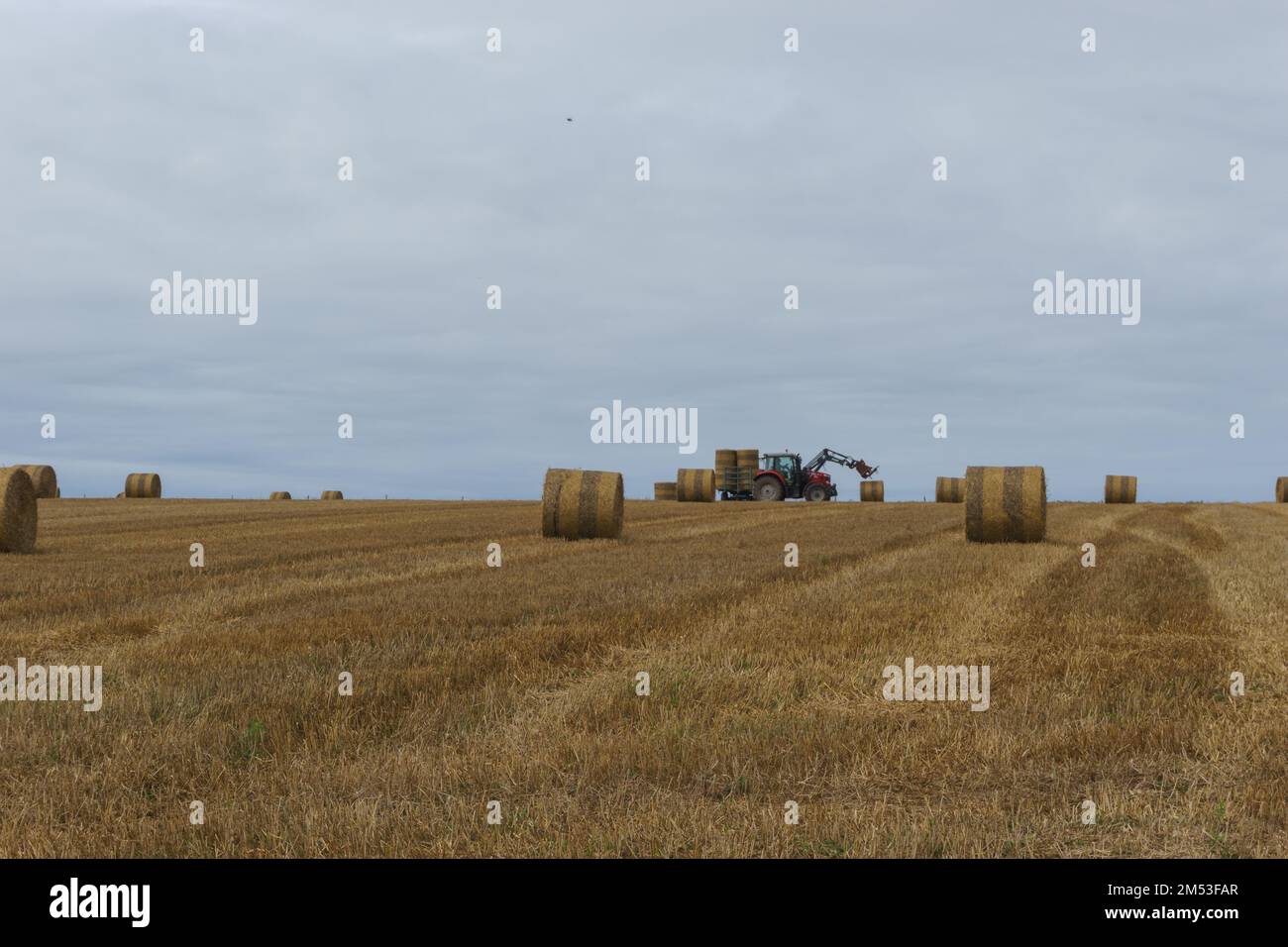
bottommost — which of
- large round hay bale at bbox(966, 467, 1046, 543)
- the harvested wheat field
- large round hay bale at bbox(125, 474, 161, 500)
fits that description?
the harvested wheat field

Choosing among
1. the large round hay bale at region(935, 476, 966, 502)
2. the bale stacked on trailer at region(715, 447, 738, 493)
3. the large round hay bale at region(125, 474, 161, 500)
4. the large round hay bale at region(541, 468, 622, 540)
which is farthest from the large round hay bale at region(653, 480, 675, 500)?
the large round hay bale at region(541, 468, 622, 540)

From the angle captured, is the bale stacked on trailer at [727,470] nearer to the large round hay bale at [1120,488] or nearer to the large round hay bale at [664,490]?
the large round hay bale at [664,490]

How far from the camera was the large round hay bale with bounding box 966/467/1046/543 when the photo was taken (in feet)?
67.9

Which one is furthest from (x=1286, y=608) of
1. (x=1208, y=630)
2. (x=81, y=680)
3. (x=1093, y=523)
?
(x=1093, y=523)

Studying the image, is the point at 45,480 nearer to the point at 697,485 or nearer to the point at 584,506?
the point at 697,485

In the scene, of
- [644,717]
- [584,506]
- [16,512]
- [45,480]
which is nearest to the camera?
[644,717]

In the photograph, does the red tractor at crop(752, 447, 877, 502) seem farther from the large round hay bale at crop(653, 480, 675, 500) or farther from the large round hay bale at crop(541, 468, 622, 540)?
the large round hay bale at crop(541, 468, 622, 540)

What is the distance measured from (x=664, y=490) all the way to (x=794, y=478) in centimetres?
704

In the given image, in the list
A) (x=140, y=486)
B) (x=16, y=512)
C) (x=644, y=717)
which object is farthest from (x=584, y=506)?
(x=140, y=486)

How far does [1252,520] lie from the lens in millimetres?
29656

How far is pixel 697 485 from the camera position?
47000 millimetres

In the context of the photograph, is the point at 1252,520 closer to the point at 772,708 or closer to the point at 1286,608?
the point at 1286,608

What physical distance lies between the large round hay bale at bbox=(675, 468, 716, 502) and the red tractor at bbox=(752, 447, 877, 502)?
528 centimetres
